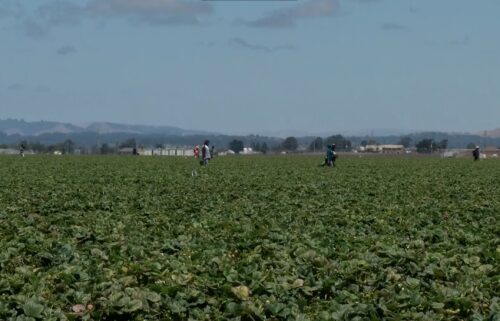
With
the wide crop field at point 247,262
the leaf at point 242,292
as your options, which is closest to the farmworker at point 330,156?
the wide crop field at point 247,262

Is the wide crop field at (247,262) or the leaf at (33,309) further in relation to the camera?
the wide crop field at (247,262)

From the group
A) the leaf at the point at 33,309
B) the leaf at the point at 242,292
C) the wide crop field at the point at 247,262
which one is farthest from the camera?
the leaf at the point at 242,292

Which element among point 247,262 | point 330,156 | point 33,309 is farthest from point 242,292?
point 330,156

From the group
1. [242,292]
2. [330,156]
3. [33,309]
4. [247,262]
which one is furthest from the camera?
[330,156]

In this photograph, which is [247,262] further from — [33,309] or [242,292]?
[33,309]

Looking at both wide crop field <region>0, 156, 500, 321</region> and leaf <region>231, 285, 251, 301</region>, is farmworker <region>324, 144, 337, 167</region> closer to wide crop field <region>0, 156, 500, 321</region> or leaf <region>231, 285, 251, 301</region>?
wide crop field <region>0, 156, 500, 321</region>

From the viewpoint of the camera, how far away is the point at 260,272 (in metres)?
9.38

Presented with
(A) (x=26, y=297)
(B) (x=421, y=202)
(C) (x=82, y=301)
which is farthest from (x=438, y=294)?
(B) (x=421, y=202)

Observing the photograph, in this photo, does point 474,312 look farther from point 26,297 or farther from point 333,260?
point 26,297

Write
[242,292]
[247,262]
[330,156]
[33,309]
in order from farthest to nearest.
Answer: [330,156] → [247,262] → [242,292] → [33,309]

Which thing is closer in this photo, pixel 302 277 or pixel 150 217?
pixel 302 277

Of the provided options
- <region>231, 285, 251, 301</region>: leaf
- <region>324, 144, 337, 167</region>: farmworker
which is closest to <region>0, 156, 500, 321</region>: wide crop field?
<region>231, 285, 251, 301</region>: leaf

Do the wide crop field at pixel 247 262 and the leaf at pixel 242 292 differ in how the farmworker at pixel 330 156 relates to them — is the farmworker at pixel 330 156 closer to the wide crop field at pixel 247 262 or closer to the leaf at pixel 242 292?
the wide crop field at pixel 247 262

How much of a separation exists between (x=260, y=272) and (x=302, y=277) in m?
0.54
